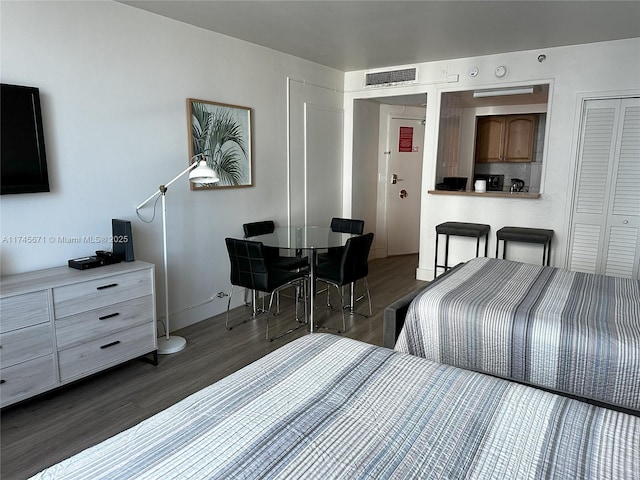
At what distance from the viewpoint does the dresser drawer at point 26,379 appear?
2.33 metres

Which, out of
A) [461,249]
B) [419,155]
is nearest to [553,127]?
[461,249]

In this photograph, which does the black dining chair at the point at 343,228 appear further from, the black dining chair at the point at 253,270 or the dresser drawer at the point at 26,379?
the dresser drawer at the point at 26,379

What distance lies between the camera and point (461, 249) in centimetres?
523

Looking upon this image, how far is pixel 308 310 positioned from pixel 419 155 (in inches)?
146

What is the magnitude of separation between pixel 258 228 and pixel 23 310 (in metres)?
2.37

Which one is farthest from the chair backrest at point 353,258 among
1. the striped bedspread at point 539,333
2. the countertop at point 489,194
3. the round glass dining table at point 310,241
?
the countertop at point 489,194

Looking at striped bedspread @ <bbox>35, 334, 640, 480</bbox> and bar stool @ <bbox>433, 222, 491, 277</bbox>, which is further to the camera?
bar stool @ <bbox>433, 222, 491, 277</bbox>

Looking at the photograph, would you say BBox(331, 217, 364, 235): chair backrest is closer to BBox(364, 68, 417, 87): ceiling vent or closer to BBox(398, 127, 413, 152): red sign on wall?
BBox(364, 68, 417, 87): ceiling vent

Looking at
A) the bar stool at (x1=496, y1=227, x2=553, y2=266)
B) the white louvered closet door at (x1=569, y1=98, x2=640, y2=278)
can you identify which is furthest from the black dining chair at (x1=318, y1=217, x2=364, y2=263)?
the white louvered closet door at (x1=569, y1=98, x2=640, y2=278)

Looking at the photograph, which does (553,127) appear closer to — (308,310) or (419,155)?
(419,155)

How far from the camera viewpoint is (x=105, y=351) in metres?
2.79

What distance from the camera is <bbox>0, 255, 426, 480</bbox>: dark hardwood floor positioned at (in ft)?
7.41

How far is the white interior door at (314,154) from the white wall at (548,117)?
73 centimetres

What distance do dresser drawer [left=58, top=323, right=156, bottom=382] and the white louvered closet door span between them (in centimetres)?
432
